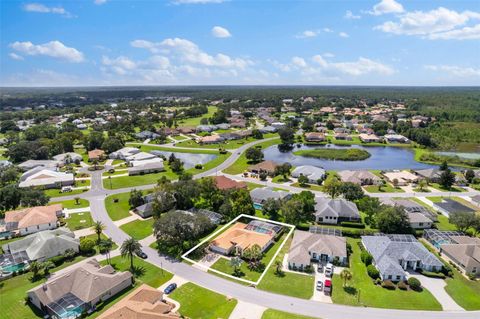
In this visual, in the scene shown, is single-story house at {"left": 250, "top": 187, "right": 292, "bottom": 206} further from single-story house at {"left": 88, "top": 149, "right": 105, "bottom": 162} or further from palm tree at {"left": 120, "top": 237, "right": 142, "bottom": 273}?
single-story house at {"left": 88, "top": 149, "right": 105, "bottom": 162}

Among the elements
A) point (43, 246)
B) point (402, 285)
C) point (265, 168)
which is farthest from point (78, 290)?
point (265, 168)

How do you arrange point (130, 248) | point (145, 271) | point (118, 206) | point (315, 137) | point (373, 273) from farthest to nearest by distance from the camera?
point (315, 137)
point (118, 206)
point (145, 271)
point (130, 248)
point (373, 273)

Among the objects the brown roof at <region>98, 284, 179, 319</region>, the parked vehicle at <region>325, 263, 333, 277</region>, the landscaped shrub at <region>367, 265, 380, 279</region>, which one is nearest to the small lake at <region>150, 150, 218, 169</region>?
the parked vehicle at <region>325, 263, 333, 277</region>

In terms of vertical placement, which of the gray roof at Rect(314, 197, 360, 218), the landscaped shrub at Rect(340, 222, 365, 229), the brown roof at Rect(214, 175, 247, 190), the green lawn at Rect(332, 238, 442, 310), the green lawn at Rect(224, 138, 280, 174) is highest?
the brown roof at Rect(214, 175, 247, 190)

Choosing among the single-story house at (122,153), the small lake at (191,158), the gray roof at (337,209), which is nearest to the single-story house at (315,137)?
the small lake at (191,158)

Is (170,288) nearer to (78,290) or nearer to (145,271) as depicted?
(145,271)
